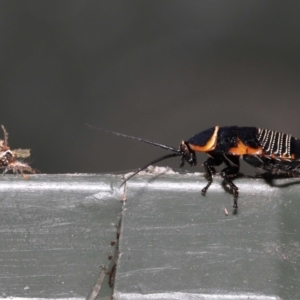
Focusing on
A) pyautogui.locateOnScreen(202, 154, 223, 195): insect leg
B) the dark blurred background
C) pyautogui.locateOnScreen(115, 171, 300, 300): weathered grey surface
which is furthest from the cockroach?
the dark blurred background

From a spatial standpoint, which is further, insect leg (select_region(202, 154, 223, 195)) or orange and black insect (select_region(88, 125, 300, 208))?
orange and black insect (select_region(88, 125, 300, 208))

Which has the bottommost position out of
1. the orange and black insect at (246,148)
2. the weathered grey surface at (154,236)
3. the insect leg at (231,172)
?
the weathered grey surface at (154,236)

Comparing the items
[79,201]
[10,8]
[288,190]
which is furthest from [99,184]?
[10,8]

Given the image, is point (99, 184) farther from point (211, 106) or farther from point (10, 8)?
point (10, 8)

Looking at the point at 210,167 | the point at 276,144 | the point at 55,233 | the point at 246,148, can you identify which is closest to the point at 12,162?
the point at 55,233

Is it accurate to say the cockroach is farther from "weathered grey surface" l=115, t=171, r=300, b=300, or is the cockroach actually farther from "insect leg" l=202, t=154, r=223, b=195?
"insect leg" l=202, t=154, r=223, b=195

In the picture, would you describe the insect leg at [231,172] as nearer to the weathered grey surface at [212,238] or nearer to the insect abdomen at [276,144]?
the weathered grey surface at [212,238]

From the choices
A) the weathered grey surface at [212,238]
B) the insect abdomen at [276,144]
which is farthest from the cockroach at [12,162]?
the insect abdomen at [276,144]
